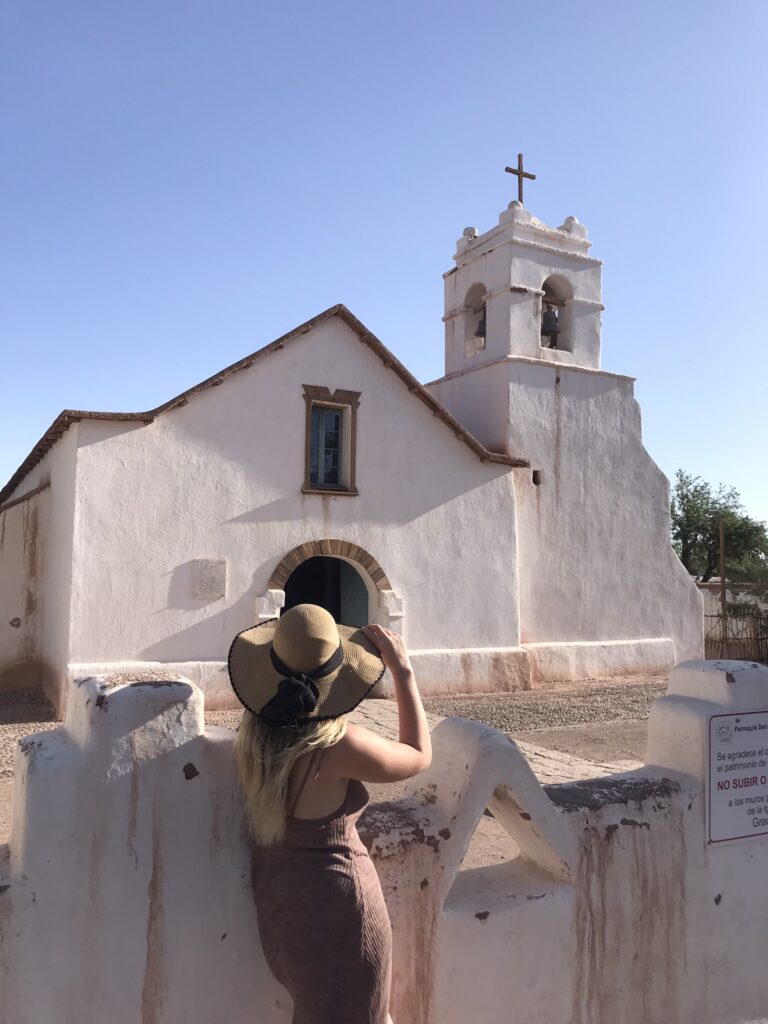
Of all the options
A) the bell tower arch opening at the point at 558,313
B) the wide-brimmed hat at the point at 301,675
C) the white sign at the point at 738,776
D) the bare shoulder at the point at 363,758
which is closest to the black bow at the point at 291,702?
the wide-brimmed hat at the point at 301,675

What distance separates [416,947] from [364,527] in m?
9.08

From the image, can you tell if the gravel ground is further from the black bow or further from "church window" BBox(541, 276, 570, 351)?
the black bow

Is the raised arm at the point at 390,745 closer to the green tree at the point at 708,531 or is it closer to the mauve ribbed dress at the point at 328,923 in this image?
the mauve ribbed dress at the point at 328,923

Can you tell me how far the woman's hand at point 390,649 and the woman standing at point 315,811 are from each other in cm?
17

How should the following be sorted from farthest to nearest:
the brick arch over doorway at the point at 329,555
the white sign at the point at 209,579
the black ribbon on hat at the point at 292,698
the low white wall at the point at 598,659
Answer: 1. the low white wall at the point at 598,659
2. the brick arch over doorway at the point at 329,555
3. the white sign at the point at 209,579
4. the black ribbon on hat at the point at 292,698

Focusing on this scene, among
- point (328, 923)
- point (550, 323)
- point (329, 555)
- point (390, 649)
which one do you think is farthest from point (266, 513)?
point (328, 923)

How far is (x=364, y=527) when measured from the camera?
37.6 ft

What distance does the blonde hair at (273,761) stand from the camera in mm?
1968

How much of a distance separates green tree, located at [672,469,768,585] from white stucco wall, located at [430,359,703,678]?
14188 mm

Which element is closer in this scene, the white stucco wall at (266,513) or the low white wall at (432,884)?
the low white wall at (432,884)

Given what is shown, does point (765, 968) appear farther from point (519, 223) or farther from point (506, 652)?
point (519, 223)

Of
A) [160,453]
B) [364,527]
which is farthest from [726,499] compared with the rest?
[160,453]

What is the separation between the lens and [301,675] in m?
1.99

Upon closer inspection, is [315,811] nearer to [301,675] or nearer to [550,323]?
[301,675]
